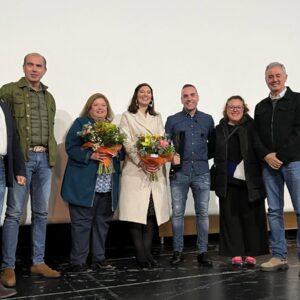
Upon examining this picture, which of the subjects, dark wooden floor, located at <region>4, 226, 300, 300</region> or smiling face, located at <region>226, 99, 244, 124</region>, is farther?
smiling face, located at <region>226, 99, 244, 124</region>

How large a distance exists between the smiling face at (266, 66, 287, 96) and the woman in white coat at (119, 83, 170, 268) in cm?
93

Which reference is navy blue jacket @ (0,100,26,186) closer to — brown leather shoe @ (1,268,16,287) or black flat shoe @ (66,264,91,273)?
brown leather shoe @ (1,268,16,287)

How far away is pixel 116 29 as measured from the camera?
14.7ft

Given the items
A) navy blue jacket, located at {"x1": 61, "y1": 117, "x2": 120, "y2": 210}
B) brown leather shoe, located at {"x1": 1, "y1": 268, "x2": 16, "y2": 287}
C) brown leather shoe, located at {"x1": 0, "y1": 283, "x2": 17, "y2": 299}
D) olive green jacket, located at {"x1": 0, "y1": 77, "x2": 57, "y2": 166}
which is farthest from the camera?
navy blue jacket, located at {"x1": 61, "y1": 117, "x2": 120, "y2": 210}

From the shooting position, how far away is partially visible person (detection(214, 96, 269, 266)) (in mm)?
3549

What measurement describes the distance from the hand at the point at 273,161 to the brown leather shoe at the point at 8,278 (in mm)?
1976

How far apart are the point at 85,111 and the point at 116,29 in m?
1.25

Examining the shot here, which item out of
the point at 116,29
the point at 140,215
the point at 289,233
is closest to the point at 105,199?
the point at 140,215

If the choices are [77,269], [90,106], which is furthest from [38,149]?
[77,269]

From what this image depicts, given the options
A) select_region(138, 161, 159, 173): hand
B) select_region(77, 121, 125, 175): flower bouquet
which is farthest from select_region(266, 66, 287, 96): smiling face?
select_region(77, 121, 125, 175): flower bouquet

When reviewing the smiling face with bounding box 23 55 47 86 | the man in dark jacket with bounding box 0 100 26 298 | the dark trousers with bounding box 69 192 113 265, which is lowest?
the dark trousers with bounding box 69 192 113 265

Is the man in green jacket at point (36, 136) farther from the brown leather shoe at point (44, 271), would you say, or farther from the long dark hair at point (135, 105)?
the long dark hair at point (135, 105)

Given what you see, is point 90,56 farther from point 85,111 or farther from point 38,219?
point 38,219

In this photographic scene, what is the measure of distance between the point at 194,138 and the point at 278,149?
68 centimetres
